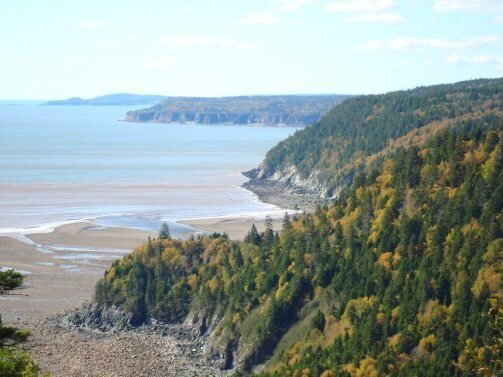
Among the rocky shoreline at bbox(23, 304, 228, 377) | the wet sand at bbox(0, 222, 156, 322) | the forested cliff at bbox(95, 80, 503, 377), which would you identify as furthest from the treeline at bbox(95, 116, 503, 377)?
the wet sand at bbox(0, 222, 156, 322)

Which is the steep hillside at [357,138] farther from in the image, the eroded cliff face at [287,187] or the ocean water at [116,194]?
the ocean water at [116,194]

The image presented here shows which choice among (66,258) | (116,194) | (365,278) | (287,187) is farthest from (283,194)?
(365,278)

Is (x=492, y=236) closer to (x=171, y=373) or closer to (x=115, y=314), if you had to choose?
(x=171, y=373)

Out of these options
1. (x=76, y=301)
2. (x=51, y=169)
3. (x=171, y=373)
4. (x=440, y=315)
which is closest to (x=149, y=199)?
(x=51, y=169)

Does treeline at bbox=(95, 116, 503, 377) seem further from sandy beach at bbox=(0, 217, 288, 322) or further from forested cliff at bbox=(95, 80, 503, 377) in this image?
sandy beach at bbox=(0, 217, 288, 322)

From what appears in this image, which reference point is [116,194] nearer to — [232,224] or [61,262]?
[232,224]
